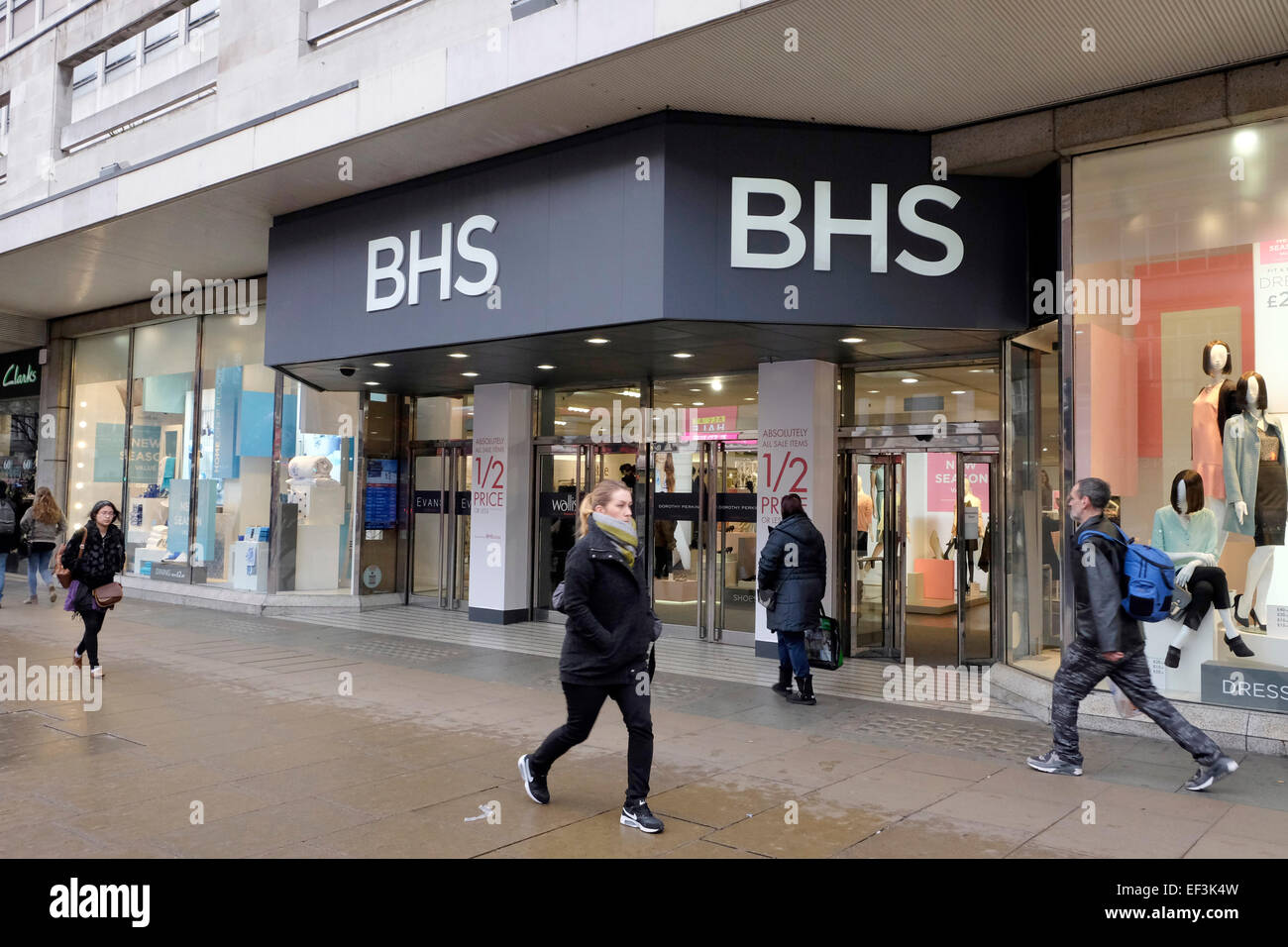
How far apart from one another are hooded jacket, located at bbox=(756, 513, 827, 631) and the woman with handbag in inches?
426

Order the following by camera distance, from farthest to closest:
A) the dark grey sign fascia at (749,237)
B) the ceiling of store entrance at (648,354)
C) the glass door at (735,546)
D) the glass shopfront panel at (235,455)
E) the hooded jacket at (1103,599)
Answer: the glass shopfront panel at (235,455) → the glass door at (735,546) → the ceiling of store entrance at (648,354) → the dark grey sign fascia at (749,237) → the hooded jacket at (1103,599)

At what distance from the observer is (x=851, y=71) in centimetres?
771

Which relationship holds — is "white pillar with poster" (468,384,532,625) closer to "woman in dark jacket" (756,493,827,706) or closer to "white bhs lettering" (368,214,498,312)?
"white bhs lettering" (368,214,498,312)

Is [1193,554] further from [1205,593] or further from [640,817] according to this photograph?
[640,817]

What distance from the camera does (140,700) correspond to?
26.3 feet

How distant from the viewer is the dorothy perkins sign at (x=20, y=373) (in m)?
20.4

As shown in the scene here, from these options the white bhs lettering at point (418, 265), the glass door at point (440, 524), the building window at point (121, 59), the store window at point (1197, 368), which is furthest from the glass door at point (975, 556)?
the building window at point (121, 59)

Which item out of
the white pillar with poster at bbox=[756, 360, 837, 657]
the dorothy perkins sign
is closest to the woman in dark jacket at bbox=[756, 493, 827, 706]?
the white pillar with poster at bbox=[756, 360, 837, 657]

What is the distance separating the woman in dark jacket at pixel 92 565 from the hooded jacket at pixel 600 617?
5.72 m

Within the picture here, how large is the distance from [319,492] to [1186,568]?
478 inches

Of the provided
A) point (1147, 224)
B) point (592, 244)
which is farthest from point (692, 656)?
point (1147, 224)

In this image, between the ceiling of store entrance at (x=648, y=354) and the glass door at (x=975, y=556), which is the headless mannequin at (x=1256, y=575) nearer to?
the ceiling of store entrance at (x=648, y=354)

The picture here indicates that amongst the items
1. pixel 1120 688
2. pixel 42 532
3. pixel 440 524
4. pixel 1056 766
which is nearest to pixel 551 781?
pixel 1056 766
